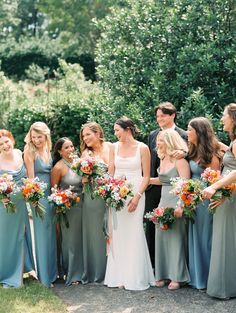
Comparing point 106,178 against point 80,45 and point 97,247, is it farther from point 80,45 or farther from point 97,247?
point 80,45

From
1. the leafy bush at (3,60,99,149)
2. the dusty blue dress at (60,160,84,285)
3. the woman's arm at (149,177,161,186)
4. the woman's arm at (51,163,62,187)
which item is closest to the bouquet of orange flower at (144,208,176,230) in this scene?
the woman's arm at (149,177,161,186)

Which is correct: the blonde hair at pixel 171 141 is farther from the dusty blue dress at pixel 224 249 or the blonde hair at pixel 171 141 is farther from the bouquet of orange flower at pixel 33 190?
the bouquet of orange flower at pixel 33 190

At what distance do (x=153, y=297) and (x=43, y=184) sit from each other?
6.80 feet

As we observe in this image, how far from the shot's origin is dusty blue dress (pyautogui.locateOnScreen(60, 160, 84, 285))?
24.0ft

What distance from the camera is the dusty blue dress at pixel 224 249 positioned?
634cm

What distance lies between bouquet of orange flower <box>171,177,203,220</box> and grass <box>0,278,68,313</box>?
6.37ft

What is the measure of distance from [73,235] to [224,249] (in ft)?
7.24

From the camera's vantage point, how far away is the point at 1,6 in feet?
99.4

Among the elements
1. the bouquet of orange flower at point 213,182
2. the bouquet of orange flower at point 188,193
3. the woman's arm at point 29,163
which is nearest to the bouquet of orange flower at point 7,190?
the woman's arm at point 29,163

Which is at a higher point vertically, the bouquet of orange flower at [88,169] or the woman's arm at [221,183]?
the bouquet of orange flower at [88,169]

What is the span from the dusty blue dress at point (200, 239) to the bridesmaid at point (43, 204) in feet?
6.55

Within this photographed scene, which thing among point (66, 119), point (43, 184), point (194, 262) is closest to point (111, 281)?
point (194, 262)

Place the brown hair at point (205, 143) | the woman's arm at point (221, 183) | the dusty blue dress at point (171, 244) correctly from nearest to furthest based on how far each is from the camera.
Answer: the woman's arm at point (221, 183)
the brown hair at point (205, 143)
the dusty blue dress at point (171, 244)

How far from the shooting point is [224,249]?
20.9ft
